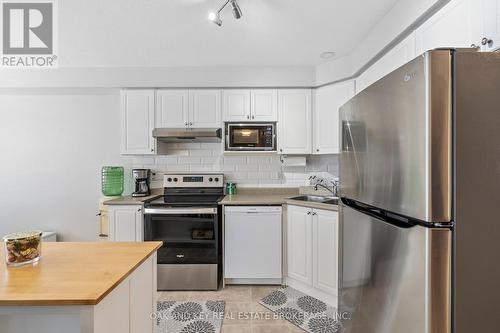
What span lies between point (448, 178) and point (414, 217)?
17cm

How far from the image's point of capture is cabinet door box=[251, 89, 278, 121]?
8.92ft

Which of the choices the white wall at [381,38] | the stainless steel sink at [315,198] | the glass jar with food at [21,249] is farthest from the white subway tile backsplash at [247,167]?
the glass jar with food at [21,249]

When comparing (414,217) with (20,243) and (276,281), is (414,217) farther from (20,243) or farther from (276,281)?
(276,281)

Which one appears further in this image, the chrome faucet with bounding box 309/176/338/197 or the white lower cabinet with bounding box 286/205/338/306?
the chrome faucet with bounding box 309/176/338/197

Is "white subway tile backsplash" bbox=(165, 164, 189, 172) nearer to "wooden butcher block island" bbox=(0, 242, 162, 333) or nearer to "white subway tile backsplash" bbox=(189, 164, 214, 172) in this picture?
"white subway tile backsplash" bbox=(189, 164, 214, 172)

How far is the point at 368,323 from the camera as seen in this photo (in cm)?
107

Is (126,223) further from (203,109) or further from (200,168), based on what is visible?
(203,109)

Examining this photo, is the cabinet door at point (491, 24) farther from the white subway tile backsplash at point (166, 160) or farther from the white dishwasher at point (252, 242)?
the white subway tile backsplash at point (166, 160)

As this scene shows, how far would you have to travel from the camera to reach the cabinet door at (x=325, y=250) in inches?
80.1

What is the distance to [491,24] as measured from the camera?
94cm

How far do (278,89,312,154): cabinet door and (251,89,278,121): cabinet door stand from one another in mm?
97

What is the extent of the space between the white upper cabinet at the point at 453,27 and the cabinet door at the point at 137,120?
103 inches

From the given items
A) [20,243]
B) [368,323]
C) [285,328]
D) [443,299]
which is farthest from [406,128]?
[285,328]

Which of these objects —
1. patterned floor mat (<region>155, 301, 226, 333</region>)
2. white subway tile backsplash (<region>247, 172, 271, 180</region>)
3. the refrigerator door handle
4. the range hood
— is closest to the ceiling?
the range hood
